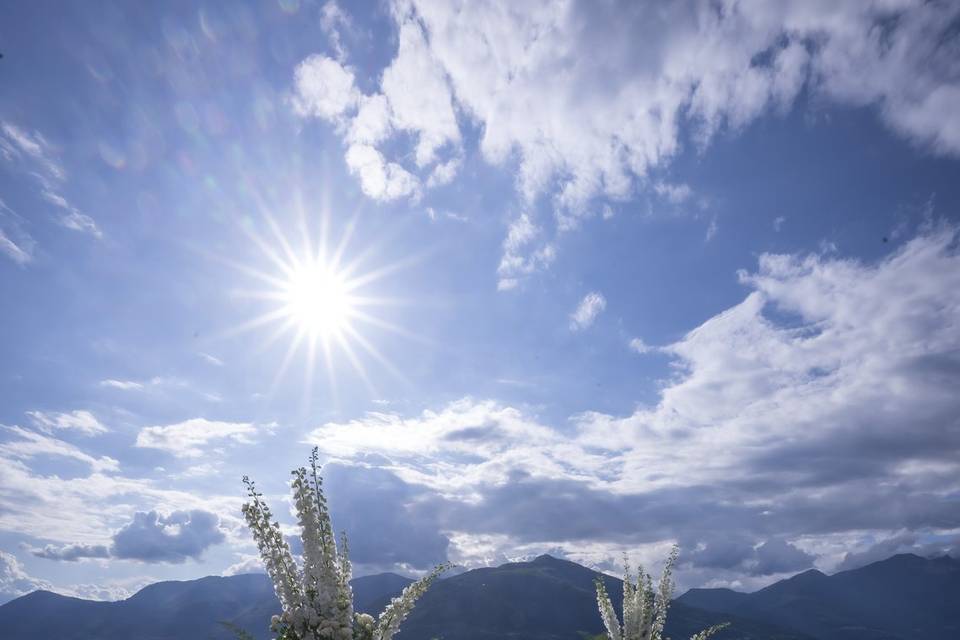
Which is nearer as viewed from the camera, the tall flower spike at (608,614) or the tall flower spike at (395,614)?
the tall flower spike at (395,614)

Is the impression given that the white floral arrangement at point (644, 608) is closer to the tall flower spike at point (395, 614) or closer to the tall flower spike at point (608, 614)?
the tall flower spike at point (608, 614)

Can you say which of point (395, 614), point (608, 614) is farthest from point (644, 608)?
point (395, 614)

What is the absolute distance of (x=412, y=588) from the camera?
916 cm

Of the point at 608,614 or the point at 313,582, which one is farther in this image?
the point at 608,614

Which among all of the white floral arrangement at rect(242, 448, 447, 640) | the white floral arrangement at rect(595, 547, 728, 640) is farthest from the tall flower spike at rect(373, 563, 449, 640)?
the white floral arrangement at rect(595, 547, 728, 640)

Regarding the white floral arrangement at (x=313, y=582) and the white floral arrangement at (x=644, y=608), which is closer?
the white floral arrangement at (x=313, y=582)

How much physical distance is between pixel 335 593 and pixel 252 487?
2155mm

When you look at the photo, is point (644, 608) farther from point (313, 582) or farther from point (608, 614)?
point (313, 582)

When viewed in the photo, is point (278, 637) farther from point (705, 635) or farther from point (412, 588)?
point (705, 635)

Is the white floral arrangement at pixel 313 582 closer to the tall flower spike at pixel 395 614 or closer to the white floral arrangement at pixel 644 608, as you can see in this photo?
the tall flower spike at pixel 395 614

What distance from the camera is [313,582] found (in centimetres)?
859

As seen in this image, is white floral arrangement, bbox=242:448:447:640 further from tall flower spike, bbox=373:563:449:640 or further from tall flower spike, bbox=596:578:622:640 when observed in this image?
tall flower spike, bbox=596:578:622:640

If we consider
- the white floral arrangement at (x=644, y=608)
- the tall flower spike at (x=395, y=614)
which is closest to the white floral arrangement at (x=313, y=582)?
the tall flower spike at (x=395, y=614)

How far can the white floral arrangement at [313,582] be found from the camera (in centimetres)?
844
